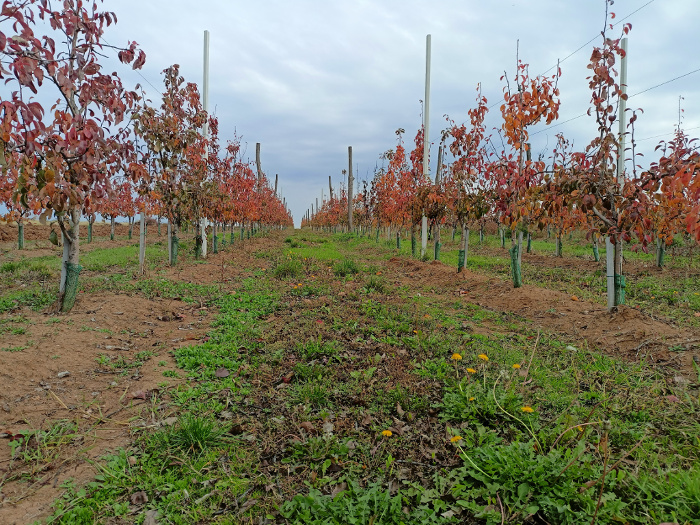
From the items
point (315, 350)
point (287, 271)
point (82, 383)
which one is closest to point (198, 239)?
point (287, 271)

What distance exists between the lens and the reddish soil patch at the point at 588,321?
4285 millimetres

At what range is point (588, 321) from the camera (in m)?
5.83

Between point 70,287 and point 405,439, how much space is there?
5.25 meters

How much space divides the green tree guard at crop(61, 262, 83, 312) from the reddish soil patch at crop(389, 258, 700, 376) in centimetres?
670

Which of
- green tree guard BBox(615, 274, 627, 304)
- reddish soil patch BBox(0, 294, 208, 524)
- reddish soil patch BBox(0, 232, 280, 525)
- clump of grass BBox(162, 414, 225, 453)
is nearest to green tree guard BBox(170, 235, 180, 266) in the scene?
reddish soil patch BBox(0, 232, 280, 525)

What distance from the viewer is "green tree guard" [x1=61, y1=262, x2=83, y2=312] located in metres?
5.44

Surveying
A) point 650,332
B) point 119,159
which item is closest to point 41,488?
point 119,159

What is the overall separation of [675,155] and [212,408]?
620 cm

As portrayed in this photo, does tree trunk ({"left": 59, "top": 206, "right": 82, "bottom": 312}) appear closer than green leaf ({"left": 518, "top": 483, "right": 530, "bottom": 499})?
No

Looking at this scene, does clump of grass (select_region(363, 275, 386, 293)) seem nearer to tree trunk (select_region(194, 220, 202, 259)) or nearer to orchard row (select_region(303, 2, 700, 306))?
orchard row (select_region(303, 2, 700, 306))

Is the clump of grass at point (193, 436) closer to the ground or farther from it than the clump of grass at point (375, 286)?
closer to the ground

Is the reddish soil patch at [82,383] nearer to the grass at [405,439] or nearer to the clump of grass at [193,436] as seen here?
the grass at [405,439]

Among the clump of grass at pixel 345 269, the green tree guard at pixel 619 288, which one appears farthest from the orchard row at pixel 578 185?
the clump of grass at pixel 345 269

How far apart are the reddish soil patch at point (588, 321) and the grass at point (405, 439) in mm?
489
